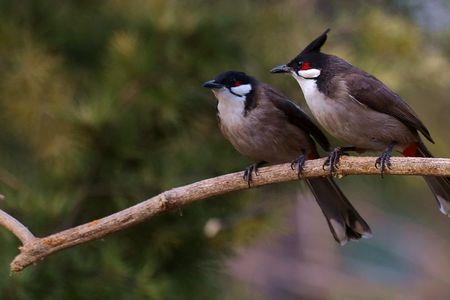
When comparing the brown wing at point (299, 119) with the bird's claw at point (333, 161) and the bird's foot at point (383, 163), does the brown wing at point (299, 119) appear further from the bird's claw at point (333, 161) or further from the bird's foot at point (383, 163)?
the bird's foot at point (383, 163)

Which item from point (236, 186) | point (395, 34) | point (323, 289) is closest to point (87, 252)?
point (236, 186)

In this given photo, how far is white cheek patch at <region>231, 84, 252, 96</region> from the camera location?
12.3ft

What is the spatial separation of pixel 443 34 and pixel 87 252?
2.19m

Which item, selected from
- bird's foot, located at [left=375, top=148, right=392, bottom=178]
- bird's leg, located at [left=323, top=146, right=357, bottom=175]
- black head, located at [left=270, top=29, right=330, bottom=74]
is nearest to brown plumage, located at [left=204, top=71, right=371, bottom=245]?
black head, located at [left=270, top=29, right=330, bottom=74]

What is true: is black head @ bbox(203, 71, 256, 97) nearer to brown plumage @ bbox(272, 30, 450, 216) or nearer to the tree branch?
brown plumage @ bbox(272, 30, 450, 216)

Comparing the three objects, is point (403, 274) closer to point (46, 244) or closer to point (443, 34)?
point (443, 34)

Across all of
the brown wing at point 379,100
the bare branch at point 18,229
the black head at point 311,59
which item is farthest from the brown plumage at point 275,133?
the bare branch at point 18,229

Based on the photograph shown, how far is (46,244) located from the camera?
9.75 feet

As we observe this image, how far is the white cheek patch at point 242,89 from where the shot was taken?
3.75 metres

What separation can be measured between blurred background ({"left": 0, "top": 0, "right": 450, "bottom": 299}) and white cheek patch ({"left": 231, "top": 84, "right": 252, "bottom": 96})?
0.59 metres

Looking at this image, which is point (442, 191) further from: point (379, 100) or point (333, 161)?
point (333, 161)

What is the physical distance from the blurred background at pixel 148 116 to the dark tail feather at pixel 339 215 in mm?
689

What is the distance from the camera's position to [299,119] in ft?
12.3

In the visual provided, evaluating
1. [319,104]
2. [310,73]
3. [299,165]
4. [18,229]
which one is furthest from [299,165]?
[18,229]
